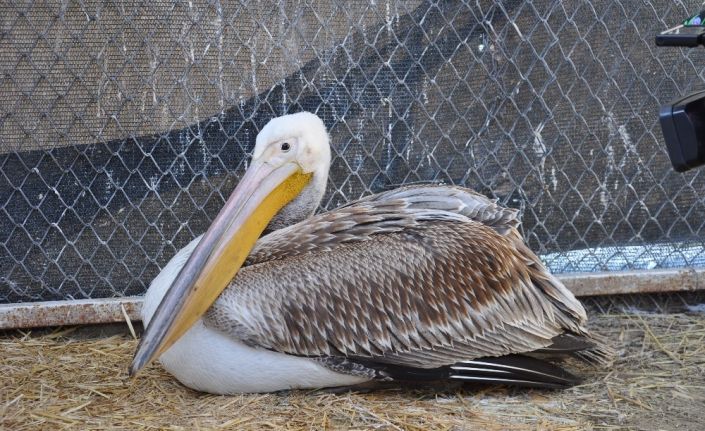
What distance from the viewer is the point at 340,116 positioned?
384 cm

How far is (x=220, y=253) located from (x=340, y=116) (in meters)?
1.22

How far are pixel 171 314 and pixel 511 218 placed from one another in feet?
4.42

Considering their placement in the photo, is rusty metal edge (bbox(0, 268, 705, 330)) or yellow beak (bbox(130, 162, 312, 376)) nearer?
yellow beak (bbox(130, 162, 312, 376))

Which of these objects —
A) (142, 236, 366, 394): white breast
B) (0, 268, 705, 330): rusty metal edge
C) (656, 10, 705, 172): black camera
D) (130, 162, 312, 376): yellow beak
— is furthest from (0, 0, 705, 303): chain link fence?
(656, 10, 705, 172): black camera

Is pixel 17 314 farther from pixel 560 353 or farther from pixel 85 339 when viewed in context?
pixel 560 353

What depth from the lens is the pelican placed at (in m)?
2.80

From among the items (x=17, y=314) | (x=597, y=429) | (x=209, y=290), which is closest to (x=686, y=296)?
(x=597, y=429)

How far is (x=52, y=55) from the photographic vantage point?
366 cm

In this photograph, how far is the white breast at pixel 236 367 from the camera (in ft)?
9.18

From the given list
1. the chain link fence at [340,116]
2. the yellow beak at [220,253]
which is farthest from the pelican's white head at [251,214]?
the chain link fence at [340,116]

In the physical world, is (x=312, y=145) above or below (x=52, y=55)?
below

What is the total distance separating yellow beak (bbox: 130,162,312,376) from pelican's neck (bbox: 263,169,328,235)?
0.06 meters

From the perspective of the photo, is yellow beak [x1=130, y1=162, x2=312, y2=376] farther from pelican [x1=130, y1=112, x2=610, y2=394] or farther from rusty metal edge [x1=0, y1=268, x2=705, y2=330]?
rusty metal edge [x1=0, y1=268, x2=705, y2=330]

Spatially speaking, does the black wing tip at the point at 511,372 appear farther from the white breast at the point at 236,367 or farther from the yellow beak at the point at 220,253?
the yellow beak at the point at 220,253
